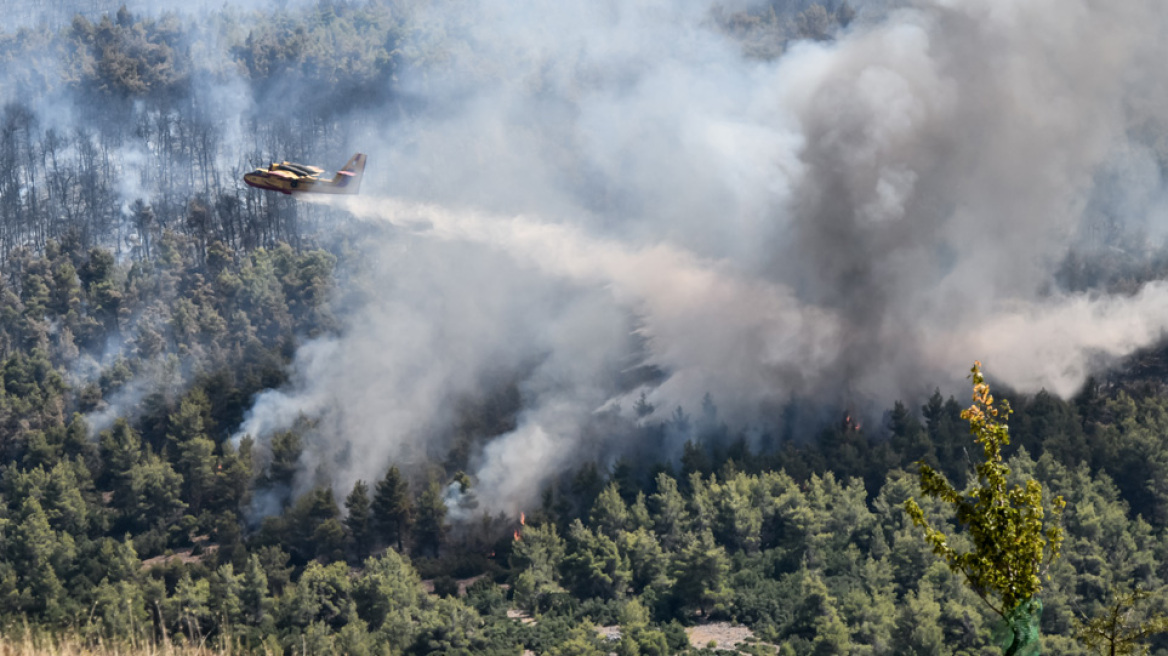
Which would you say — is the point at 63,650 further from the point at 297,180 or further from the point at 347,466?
the point at 347,466

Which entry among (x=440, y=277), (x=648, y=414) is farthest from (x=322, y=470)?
(x=440, y=277)

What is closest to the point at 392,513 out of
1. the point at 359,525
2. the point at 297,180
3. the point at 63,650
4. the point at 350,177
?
the point at 359,525

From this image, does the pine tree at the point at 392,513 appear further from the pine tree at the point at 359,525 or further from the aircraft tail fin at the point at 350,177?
the aircraft tail fin at the point at 350,177

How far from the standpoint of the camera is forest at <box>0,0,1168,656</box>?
6378 cm

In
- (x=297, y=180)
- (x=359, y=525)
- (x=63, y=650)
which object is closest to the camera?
(x=63, y=650)

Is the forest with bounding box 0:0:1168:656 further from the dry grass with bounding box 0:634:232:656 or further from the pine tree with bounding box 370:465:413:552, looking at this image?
the dry grass with bounding box 0:634:232:656

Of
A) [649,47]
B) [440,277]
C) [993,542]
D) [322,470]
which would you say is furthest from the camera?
[649,47]

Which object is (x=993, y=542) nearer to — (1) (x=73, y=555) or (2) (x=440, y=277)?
(1) (x=73, y=555)

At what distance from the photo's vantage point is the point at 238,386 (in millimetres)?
93625

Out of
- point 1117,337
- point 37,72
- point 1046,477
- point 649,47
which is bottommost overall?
point 1046,477

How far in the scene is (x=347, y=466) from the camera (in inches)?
3305

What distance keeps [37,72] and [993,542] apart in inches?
4761

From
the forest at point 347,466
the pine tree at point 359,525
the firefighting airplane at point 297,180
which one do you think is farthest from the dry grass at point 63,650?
the firefighting airplane at point 297,180

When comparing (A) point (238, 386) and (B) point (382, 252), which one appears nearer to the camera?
(A) point (238, 386)
